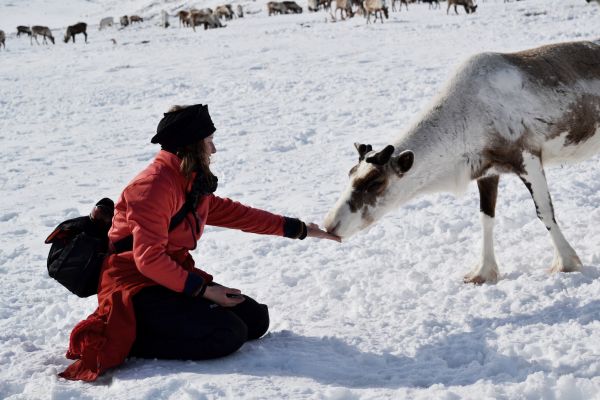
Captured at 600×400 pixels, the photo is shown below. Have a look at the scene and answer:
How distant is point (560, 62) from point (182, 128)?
290 centimetres

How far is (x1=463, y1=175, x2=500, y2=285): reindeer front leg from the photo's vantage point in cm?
430

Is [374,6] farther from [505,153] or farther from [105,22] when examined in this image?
[105,22]

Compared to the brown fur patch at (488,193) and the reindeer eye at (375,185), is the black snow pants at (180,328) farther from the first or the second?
the brown fur patch at (488,193)

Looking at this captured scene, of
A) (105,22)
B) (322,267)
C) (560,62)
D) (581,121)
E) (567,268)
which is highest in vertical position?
(105,22)

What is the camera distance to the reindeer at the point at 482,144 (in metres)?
4.08

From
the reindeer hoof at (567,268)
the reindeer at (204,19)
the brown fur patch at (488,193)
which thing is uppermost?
the reindeer at (204,19)

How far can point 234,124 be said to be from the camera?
1070 centimetres

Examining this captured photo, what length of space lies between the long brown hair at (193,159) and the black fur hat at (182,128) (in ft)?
0.10

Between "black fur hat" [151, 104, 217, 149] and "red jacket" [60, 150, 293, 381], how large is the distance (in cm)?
8

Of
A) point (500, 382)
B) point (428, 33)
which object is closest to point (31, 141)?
point (500, 382)

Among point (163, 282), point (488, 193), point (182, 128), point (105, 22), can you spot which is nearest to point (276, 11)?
point (105, 22)

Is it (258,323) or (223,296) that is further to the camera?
(258,323)

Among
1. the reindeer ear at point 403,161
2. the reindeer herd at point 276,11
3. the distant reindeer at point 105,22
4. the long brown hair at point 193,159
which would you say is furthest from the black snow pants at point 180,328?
the distant reindeer at point 105,22

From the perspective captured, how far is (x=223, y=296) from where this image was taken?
11.0 feet
